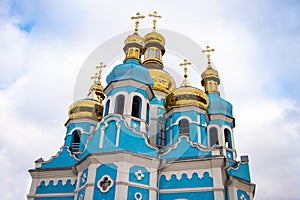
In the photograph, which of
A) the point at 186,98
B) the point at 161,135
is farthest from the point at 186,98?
the point at 161,135

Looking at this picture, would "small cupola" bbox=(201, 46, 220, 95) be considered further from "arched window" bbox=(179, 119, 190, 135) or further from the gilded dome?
"arched window" bbox=(179, 119, 190, 135)

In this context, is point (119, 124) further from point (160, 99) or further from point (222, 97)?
point (222, 97)

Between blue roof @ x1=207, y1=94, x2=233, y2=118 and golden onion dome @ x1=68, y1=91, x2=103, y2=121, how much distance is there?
17.8ft

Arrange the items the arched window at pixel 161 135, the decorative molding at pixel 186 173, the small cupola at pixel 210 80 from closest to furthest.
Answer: the decorative molding at pixel 186 173 < the arched window at pixel 161 135 < the small cupola at pixel 210 80

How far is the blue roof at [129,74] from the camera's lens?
45.1 feet

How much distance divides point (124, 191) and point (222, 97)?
30.1 ft

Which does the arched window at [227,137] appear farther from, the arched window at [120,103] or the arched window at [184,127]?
the arched window at [120,103]

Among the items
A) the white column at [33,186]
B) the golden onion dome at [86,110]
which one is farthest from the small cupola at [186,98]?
the white column at [33,186]

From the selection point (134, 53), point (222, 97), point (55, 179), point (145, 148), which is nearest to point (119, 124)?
point (145, 148)

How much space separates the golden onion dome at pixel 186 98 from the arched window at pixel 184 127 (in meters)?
0.71

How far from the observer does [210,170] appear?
37.5ft

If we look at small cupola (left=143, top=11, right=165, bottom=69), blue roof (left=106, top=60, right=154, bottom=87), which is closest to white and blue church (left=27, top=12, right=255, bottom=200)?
blue roof (left=106, top=60, right=154, bottom=87)

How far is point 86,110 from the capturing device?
16188 mm

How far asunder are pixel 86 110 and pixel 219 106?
6.47 metres
